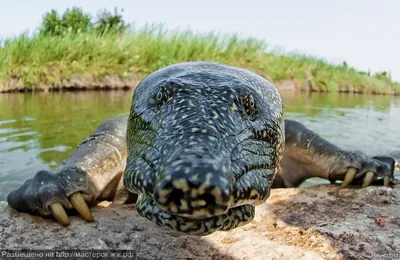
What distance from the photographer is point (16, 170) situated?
11.8 feet

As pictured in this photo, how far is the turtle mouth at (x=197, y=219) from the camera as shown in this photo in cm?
127

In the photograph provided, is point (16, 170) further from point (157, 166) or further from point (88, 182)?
point (157, 166)

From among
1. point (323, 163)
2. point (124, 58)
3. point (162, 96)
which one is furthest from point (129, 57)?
point (162, 96)

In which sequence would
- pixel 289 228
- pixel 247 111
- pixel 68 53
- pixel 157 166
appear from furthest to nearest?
pixel 68 53 < pixel 289 228 < pixel 247 111 < pixel 157 166

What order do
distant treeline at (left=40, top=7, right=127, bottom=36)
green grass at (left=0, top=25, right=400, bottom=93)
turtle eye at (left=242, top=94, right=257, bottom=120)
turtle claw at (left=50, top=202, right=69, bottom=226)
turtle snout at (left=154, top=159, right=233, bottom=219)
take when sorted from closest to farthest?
turtle snout at (left=154, top=159, right=233, bottom=219) < turtle eye at (left=242, top=94, right=257, bottom=120) < turtle claw at (left=50, top=202, right=69, bottom=226) < green grass at (left=0, top=25, right=400, bottom=93) < distant treeline at (left=40, top=7, right=127, bottom=36)

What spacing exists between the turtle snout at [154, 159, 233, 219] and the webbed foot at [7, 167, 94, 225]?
1.16 meters

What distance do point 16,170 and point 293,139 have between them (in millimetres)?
2490

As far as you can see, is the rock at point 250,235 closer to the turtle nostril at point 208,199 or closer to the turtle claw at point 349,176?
the turtle claw at point 349,176

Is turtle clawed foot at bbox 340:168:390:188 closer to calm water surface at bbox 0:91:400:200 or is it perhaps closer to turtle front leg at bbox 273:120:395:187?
turtle front leg at bbox 273:120:395:187

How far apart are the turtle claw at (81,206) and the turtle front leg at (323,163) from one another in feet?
6.03

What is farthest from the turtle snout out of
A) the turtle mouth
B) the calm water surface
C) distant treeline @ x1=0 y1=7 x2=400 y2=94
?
distant treeline @ x1=0 y1=7 x2=400 y2=94

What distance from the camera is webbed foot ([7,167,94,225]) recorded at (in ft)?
7.01

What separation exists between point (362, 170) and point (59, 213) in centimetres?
214

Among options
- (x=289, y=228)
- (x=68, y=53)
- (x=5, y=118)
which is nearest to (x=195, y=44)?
(x=68, y=53)
